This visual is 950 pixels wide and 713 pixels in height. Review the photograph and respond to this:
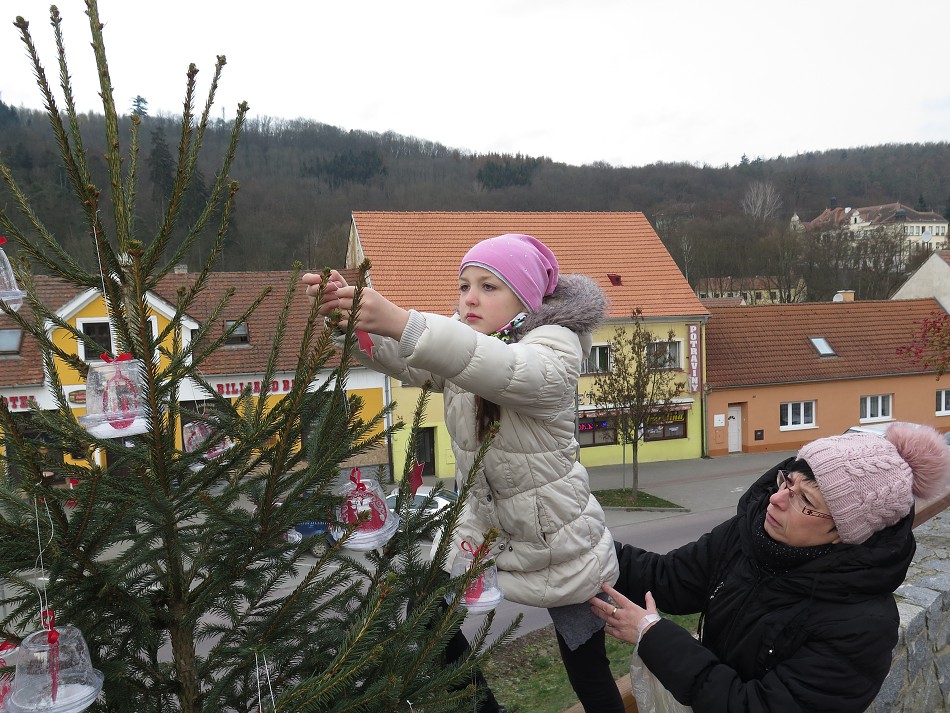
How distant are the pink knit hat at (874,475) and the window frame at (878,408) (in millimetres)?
23388

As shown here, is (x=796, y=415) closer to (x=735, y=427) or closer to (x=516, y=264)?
(x=735, y=427)

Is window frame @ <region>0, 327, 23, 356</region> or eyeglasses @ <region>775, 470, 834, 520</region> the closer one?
eyeglasses @ <region>775, 470, 834, 520</region>

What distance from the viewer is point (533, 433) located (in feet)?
7.02

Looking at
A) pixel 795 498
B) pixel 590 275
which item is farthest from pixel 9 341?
pixel 795 498

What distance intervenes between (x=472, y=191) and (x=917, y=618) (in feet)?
125

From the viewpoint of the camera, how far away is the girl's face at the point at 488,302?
221cm

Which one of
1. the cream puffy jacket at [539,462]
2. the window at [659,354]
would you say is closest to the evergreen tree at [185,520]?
the cream puffy jacket at [539,462]

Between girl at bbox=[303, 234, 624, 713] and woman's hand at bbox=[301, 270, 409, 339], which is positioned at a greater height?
woman's hand at bbox=[301, 270, 409, 339]

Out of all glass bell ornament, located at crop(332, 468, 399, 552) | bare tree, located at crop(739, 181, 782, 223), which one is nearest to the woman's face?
glass bell ornament, located at crop(332, 468, 399, 552)

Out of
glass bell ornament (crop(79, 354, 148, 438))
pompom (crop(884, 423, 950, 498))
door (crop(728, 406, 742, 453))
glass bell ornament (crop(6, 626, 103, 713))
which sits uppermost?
glass bell ornament (crop(79, 354, 148, 438))

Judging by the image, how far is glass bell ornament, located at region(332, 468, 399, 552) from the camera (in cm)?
212

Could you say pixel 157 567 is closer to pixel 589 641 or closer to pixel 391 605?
pixel 391 605

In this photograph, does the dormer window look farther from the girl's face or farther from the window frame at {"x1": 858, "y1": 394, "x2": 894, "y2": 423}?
the girl's face

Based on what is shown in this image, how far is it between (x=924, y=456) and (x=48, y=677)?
2.45 meters
